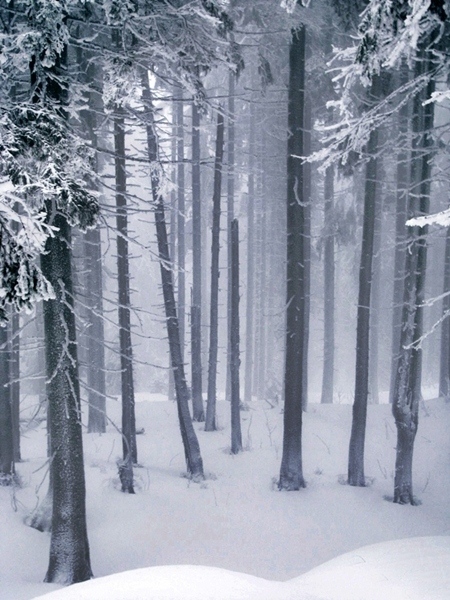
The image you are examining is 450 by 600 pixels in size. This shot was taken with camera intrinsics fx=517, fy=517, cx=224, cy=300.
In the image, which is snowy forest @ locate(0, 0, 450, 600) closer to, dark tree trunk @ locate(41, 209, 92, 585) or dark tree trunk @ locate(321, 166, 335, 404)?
dark tree trunk @ locate(41, 209, 92, 585)

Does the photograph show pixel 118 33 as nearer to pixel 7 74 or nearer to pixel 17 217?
pixel 7 74

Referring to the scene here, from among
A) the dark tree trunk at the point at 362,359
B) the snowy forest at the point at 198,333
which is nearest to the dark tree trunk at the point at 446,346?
the snowy forest at the point at 198,333

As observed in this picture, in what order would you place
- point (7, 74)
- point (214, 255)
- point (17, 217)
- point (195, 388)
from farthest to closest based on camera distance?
point (195, 388) → point (214, 255) → point (7, 74) → point (17, 217)

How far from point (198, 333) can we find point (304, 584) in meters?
11.5

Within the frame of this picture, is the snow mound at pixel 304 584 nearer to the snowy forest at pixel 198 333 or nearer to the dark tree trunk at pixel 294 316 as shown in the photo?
the snowy forest at pixel 198 333

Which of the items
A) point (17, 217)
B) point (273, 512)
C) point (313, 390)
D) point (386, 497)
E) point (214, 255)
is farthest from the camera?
point (313, 390)

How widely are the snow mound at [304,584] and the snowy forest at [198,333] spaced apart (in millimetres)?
26

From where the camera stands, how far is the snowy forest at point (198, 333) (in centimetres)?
475

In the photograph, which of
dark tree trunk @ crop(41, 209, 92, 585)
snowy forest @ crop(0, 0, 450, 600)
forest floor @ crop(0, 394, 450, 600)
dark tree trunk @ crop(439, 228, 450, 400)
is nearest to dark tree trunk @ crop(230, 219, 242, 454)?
snowy forest @ crop(0, 0, 450, 600)

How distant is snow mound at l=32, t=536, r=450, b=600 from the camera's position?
399 centimetres

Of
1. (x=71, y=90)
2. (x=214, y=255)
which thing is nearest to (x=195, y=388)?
(x=214, y=255)

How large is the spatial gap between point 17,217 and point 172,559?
6297 millimetres

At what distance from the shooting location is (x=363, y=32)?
16.0 ft

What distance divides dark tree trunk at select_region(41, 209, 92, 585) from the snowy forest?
26 millimetres
